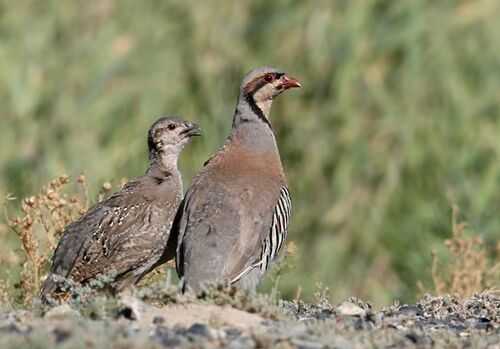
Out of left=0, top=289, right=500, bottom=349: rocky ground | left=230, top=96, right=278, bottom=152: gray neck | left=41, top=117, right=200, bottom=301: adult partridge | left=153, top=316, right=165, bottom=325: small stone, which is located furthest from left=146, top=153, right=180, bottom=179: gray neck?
left=153, top=316, right=165, bottom=325: small stone

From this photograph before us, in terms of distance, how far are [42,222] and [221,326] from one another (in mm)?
3208

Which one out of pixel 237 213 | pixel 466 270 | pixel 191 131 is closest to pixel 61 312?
pixel 237 213

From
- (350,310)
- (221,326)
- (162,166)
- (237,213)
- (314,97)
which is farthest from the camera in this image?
(314,97)

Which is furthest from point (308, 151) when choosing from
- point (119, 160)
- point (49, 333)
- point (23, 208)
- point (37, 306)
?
point (49, 333)

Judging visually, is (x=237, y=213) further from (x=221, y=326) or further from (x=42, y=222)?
(x=221, y=326)

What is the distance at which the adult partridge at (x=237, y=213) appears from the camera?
9539 millimetres

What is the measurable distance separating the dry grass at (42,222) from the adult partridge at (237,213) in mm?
841

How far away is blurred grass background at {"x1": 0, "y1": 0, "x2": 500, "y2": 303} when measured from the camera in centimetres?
1549

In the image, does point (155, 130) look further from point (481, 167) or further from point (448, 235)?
point (481, 167)

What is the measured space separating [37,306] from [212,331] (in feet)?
3.74

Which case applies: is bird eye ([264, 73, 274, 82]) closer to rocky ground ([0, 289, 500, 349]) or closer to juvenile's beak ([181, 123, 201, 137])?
juvenile's beak ([181, 123, 201, 137])

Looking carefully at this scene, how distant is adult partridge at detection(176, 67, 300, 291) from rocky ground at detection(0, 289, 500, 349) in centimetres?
73

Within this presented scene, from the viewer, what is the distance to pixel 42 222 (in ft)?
34.3

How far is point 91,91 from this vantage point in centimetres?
1587
